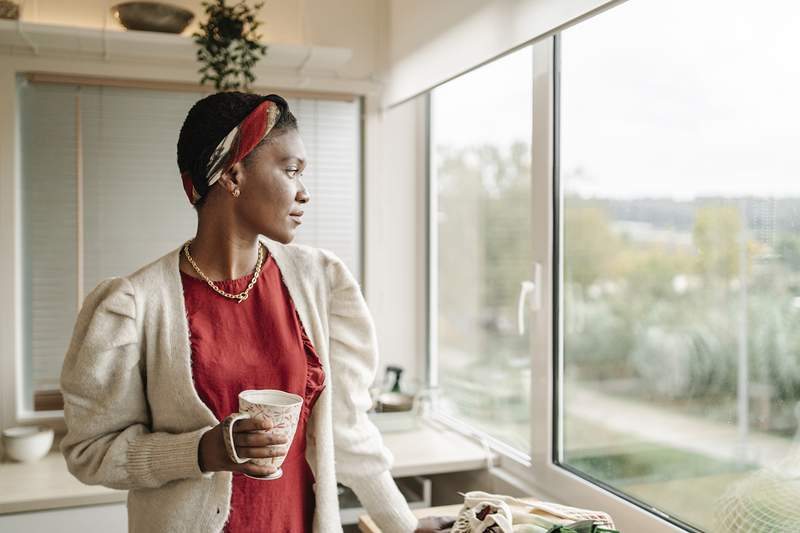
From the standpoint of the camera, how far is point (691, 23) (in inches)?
77.7

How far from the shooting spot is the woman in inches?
44.8

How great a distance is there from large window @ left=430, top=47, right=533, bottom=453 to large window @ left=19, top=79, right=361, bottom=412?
38.1 inches

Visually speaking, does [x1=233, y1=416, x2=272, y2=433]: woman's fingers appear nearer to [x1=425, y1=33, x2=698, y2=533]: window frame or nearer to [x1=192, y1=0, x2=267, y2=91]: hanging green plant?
[x1=425, y1=33, x2=698, y2=533]: window frame

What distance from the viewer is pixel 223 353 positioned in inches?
47.4

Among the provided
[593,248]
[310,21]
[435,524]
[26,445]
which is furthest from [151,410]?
[593,248]

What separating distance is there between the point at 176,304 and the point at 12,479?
1.27 meters

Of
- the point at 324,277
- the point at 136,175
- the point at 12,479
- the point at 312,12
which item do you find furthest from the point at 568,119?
the point at 12,479

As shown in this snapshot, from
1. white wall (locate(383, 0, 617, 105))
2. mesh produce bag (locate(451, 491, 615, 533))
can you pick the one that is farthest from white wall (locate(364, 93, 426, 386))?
mesh produce bag (locate(451, 491, 615, 533))

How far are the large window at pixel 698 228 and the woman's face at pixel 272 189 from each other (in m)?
0.98

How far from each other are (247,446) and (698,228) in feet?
5.77

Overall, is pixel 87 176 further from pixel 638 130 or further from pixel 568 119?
pixel 638 130

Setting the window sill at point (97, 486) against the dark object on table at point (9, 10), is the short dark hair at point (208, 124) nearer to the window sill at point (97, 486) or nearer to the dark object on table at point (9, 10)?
the window sill at point (97, 486)

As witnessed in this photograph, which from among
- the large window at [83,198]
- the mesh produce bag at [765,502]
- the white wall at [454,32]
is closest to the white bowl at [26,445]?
the large window at [83,198]

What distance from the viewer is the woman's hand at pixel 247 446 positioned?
3.41 feet
